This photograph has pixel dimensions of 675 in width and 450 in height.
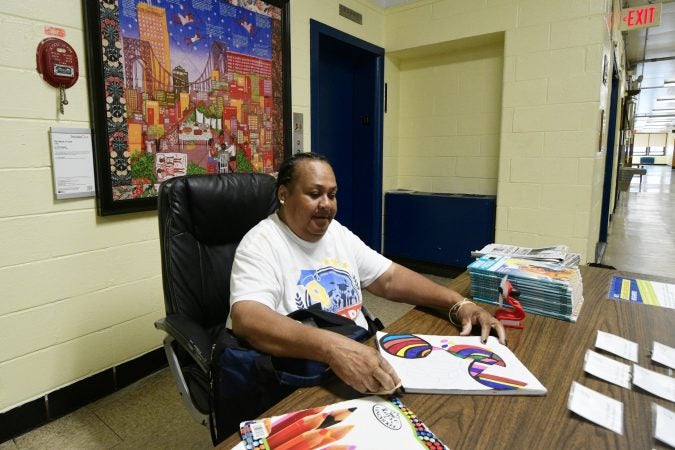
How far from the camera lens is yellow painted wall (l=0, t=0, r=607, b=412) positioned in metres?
1.72

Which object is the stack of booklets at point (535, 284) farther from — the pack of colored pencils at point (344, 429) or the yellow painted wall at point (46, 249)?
the yellow painted wall at point (46, 249)

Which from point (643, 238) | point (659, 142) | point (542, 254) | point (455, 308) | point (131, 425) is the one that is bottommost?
point (131, 425)

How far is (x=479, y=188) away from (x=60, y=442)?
3.45 meters

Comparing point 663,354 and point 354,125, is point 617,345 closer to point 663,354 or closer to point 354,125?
point 663,354

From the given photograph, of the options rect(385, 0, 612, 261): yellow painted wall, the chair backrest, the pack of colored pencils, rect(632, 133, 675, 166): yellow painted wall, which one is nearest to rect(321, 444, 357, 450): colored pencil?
the pack of colored pencils

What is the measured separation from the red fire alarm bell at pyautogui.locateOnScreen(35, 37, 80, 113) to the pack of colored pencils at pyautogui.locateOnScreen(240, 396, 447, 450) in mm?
1752

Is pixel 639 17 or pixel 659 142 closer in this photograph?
pixel 639 17

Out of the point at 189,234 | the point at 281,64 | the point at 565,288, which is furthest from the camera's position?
the point at 281,64

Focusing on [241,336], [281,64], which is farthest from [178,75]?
[241,336]

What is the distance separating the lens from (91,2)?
1.83 meters

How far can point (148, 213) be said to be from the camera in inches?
86.4

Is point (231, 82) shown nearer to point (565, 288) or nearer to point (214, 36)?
point (214, 36)

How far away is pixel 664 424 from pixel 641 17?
3.66 metres

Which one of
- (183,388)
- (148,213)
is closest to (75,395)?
(148,213)
